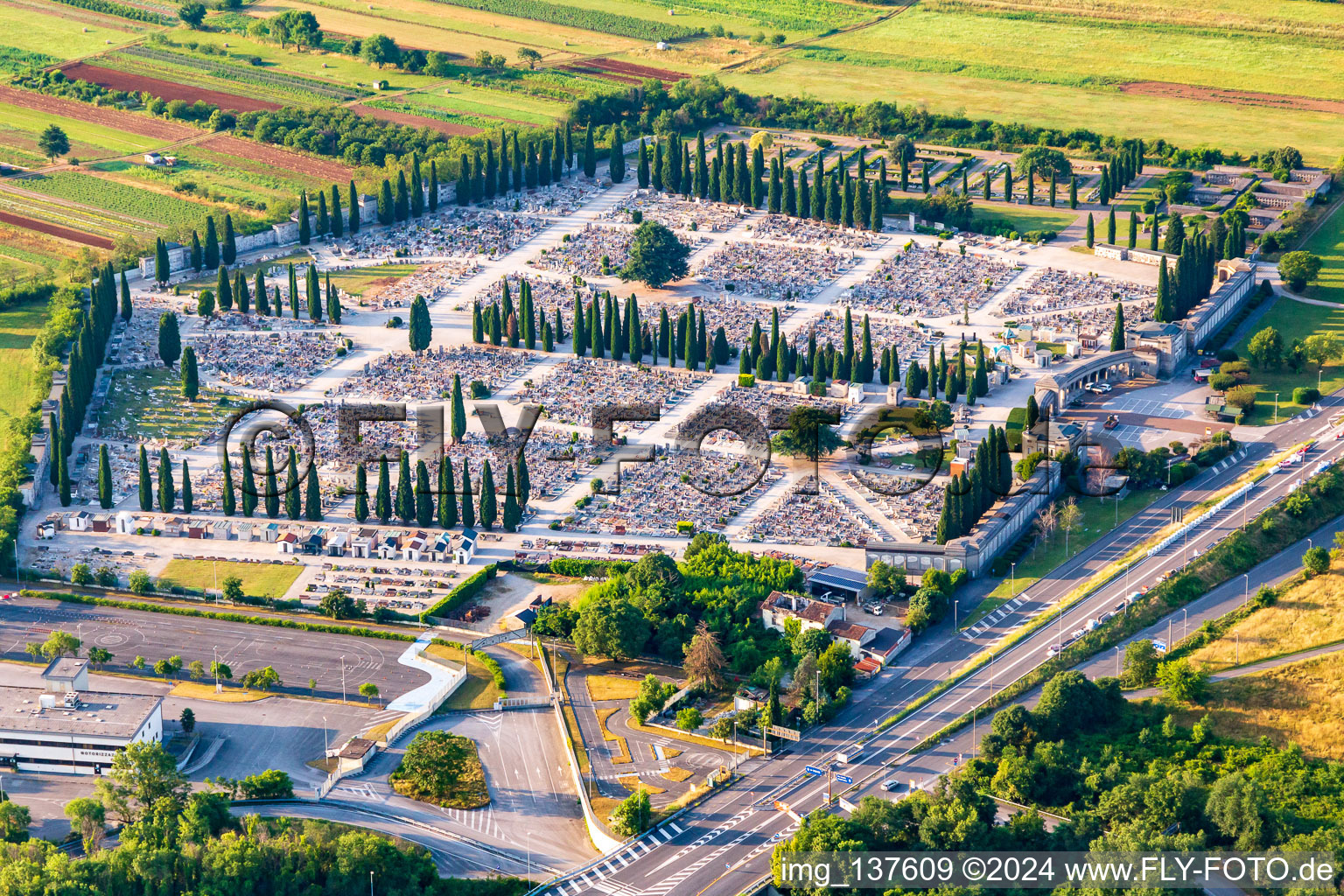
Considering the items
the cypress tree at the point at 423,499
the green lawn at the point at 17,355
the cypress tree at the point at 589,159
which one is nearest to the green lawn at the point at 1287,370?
the cypress tree at the point at 423,499

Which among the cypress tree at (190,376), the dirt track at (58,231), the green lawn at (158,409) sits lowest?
the green lawn at (158,409)

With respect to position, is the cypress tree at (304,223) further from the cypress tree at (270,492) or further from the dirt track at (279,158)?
the cypress tree at (270,492)

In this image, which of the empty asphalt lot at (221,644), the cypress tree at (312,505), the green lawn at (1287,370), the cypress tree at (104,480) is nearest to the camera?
the empty asphalt lot at (221,644)

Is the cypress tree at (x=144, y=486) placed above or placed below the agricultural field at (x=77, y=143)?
below

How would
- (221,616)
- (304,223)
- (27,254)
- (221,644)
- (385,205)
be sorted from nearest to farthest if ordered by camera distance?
(221,644), (221,616), (304,223), (27,254), (385,205)

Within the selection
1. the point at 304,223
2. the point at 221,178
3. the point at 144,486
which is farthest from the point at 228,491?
the point at 221,178

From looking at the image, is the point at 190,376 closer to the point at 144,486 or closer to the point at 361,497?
the point at 144,486
